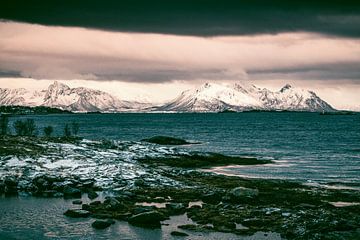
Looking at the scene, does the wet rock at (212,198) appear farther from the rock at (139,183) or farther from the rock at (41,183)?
the rock at (41,183)

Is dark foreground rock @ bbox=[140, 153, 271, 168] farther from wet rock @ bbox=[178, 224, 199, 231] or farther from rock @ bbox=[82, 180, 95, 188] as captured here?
wet rock @ bbox=[178, 224, 199, 231]

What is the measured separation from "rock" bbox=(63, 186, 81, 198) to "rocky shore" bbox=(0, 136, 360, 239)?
0.40 ft

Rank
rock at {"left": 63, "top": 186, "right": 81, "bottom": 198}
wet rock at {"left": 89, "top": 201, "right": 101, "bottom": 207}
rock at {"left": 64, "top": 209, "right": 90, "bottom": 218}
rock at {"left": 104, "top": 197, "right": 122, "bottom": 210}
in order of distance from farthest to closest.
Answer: rock at {"left": 63, "top": 186, "right": 81, "bottom": 198} → wet rock at {"left": 89, "top": 201, "right": 101, "bottom": 207} → rock at {"left": 104, "top": 197, "right": 122, "bottom": 210} → rock at {"left": 64, "top": 209, "right": 90, "bottom": 218}

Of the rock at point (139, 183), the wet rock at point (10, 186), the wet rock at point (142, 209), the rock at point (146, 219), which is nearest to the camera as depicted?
the rock at point (146, 219)

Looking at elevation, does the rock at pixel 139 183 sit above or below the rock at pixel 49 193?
above

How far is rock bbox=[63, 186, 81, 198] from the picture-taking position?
6719 cm

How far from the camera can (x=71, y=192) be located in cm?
6756

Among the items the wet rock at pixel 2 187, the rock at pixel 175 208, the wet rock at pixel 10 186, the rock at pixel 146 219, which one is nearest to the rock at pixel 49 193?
the wet rock at pixel 10 186

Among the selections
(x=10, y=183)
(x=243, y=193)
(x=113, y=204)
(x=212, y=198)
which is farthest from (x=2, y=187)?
(x=243, y=193)

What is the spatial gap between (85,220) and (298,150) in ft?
338

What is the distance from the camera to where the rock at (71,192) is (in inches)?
2645

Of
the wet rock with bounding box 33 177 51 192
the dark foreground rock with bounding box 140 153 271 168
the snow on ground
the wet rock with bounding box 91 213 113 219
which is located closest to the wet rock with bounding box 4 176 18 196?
the snow on ground

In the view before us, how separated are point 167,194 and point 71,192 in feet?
38.1

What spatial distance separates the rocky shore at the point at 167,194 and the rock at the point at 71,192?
0.40ft
